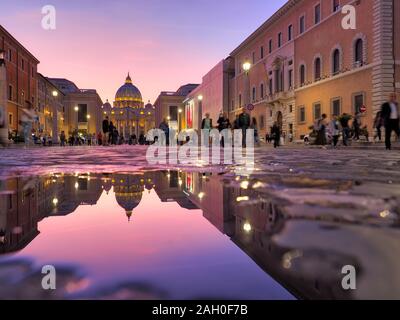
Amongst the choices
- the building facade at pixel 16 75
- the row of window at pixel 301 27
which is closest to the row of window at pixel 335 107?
the row of window at pixel 301 27

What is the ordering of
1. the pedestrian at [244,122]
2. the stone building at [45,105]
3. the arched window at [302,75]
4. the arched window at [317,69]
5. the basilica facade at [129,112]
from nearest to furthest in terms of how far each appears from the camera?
the pedestrian at [244,122], the arched window at [317,69], the arched window at [302,75], the stone building at [45,105], the basilica facade at [129,112]

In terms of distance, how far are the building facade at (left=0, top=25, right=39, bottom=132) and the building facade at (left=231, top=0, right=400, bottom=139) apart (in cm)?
2376

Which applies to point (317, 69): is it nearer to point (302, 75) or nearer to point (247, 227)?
point (302, 75)

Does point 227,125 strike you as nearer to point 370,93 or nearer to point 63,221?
point 370,93

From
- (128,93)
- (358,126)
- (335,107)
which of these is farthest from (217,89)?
(128,93)

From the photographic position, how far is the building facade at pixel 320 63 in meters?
23.2

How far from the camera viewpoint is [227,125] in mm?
19203

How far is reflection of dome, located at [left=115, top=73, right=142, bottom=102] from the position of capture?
148 m

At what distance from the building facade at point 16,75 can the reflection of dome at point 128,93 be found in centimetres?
9851

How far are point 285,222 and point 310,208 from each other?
0.41m

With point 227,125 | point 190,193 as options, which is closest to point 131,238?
point 190,193

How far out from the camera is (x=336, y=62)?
93.5ft

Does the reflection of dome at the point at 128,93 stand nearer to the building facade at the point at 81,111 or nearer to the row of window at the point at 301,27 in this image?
the building facade at the point at 81,111

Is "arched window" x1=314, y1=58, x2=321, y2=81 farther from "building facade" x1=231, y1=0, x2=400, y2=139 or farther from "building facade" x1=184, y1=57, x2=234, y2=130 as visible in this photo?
"building facade" x1=184, y1=57, x2=234, y2=130
